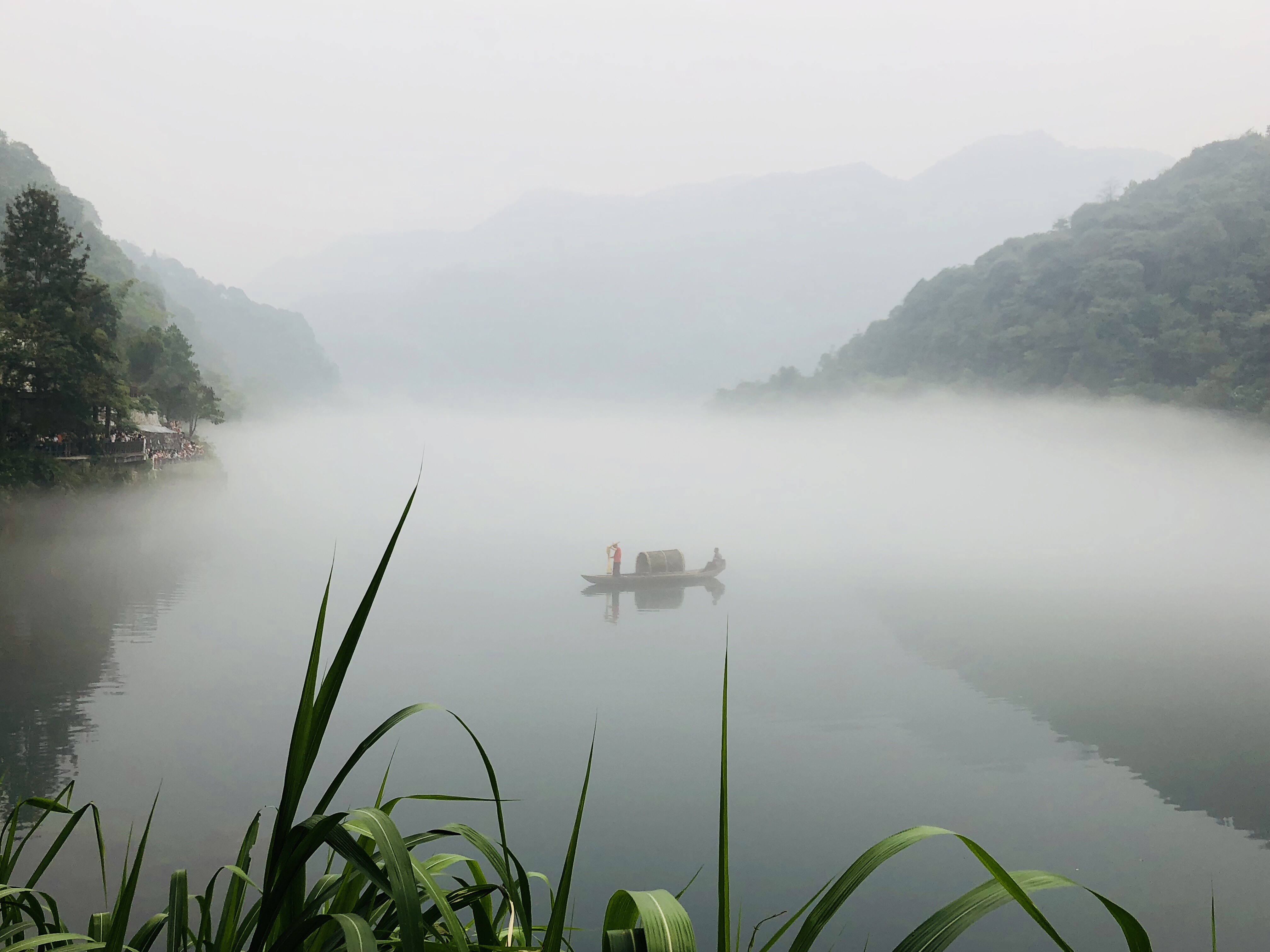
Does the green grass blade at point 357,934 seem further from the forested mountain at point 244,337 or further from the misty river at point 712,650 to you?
the forested mountain at point 244,337

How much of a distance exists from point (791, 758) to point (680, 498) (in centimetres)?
614

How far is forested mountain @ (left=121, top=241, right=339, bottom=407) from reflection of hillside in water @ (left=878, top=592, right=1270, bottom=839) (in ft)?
23.0

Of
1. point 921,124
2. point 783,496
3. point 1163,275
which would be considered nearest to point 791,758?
point 783,496

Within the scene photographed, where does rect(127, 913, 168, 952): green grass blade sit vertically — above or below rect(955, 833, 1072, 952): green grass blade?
below

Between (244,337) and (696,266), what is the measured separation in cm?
658

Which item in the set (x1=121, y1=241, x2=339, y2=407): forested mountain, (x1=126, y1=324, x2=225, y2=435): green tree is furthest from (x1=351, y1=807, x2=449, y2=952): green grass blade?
(x1=121, y1=241, x2=339, y2=407): forested mountain

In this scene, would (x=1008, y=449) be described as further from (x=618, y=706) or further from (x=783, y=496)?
(x=618, y=706)

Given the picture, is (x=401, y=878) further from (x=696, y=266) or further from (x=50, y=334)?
(x=696, y=266)

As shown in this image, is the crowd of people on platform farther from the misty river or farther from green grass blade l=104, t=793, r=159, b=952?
green grass blade l=104, t=793, r=159, b=952

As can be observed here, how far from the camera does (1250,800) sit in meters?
4.64

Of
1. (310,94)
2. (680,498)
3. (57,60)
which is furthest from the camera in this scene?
(680,498)

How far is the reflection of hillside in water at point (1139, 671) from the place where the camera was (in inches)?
195

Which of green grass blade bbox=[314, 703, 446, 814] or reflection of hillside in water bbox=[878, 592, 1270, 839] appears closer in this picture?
green grass blade bbox=[314, 703, 446, 814]

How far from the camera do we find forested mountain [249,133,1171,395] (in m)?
11.2
